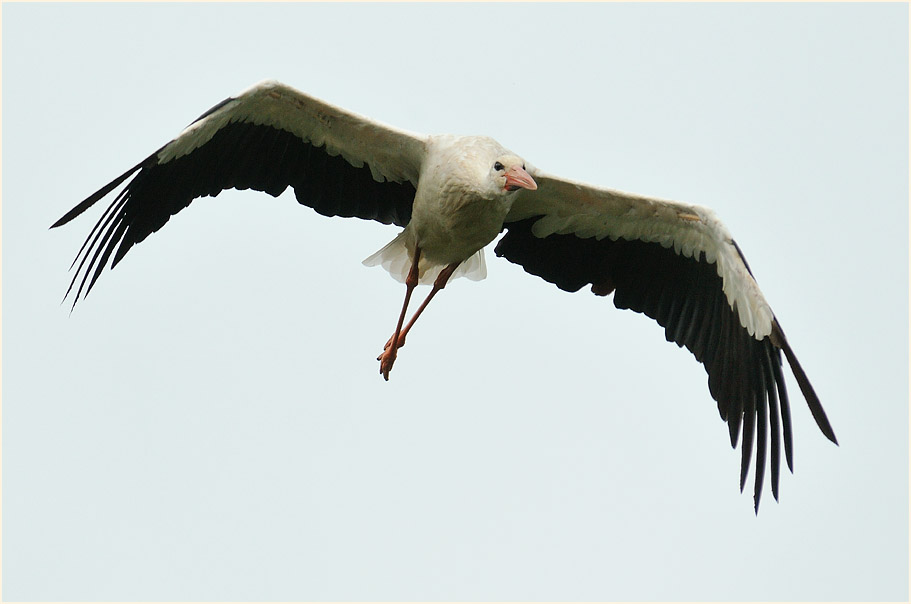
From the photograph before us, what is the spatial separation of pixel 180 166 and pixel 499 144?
6.17 feet

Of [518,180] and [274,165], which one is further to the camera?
[274,165]

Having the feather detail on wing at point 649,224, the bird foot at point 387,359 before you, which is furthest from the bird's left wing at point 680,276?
the bird foot at point 387,359

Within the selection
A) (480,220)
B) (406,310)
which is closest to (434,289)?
(406,310)

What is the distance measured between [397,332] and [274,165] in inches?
50.1

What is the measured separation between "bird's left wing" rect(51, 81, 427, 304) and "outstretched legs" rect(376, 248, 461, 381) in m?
0.36

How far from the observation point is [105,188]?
665 centimetres

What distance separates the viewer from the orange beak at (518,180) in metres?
6.84

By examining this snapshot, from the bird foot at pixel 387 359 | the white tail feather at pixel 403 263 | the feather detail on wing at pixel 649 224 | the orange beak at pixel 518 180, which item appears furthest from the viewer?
the white tail feather at pixel 403 263

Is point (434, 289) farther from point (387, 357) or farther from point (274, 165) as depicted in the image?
point (274, 165)

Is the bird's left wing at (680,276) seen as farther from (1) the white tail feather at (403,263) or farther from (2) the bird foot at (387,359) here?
(2) the bird foot at (387,359)

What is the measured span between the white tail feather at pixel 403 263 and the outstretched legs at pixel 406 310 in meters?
0.09

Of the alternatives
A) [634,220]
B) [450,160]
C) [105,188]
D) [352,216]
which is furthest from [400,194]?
[105,188]

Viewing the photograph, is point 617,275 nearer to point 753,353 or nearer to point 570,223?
Result: point 570,223

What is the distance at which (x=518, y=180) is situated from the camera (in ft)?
22.5
